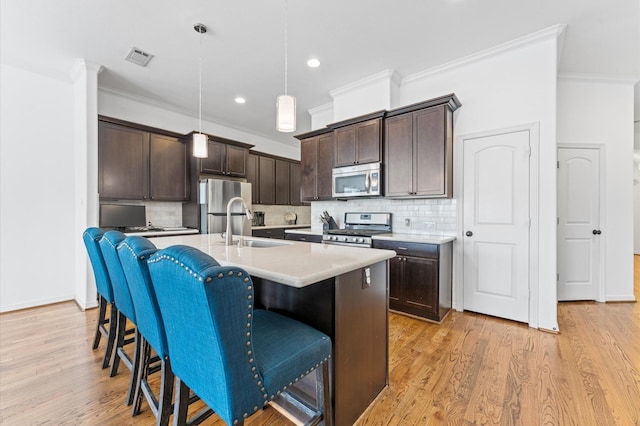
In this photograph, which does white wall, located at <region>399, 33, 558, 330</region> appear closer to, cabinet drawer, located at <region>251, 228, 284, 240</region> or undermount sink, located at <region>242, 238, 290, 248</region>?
undermount sink, located at <region>242, 238, 290, 248</region>

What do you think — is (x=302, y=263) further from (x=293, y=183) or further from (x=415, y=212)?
(x=293, y=183)

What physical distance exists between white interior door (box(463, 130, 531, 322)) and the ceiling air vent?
3.84 meters

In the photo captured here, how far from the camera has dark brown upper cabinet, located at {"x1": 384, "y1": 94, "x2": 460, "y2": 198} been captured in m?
3.17

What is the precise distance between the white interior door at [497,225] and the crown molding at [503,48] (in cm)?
92

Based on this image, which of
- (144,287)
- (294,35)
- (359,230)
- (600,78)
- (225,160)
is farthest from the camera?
(225,160)

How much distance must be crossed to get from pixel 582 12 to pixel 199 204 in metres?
5.05

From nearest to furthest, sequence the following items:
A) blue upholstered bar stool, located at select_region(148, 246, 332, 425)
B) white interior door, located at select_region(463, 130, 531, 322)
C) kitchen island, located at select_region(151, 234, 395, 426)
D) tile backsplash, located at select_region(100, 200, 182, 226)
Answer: blue upholstered bar stool, located at select_region(148, 246, 332, 425), kitchen island, located at select_region(151, 234, 395, 426), white interior door, located at select_region(463, 130, 531, 322), tile backsplash, located at select_region(100, 200, 182, 226)

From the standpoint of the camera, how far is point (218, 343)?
35.0 inches

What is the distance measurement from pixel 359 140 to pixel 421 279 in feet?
6.44

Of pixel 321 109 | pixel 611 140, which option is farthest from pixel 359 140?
pixel 611 140

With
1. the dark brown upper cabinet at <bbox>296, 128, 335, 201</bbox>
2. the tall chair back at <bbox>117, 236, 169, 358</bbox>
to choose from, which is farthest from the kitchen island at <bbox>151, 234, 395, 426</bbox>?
the dark brown upper cabinet at <bbox>296, 128, 335, 201</bbox>

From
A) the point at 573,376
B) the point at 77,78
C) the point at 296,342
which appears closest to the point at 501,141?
the point at 573,376

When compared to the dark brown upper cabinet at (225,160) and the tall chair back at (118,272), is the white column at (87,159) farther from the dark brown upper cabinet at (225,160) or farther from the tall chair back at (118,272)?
the tall chair back at (118,272)

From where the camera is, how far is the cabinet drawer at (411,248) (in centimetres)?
295
